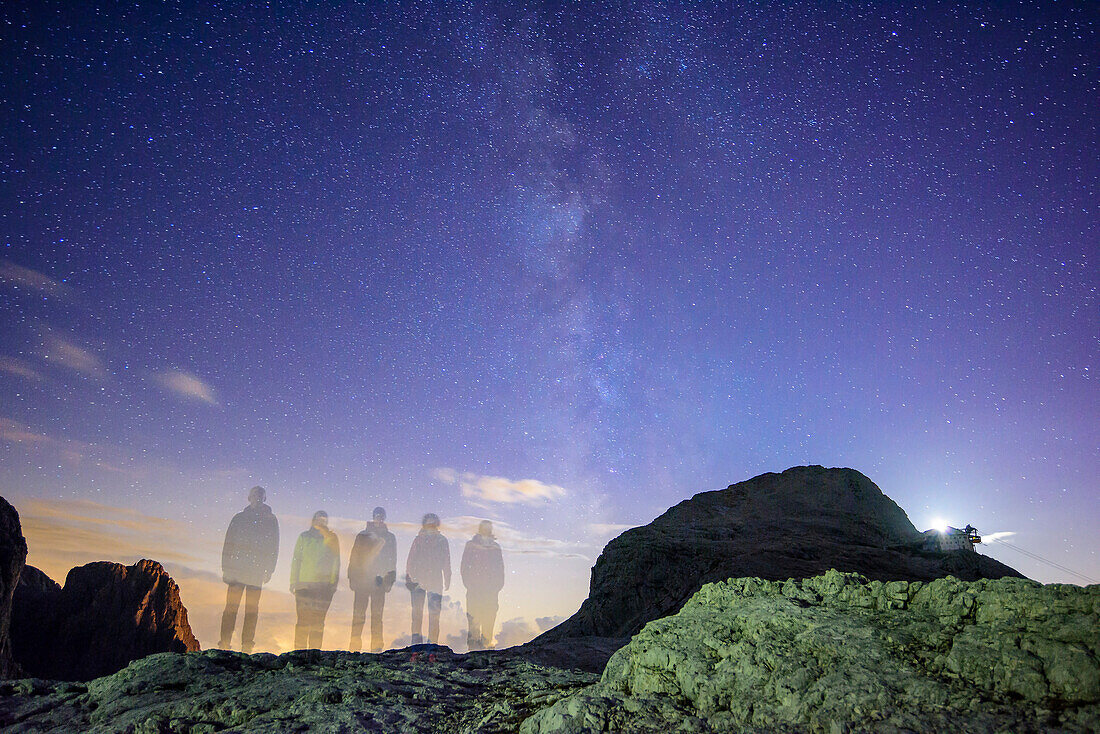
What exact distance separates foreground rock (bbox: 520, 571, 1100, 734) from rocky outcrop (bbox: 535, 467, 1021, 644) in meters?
21.9

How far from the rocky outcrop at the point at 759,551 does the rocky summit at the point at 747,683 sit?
21.6 meters

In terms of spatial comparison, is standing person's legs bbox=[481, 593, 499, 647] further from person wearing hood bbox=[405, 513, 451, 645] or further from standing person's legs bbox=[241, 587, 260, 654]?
standing person's legs bbox=[241, 587, 260, 654]

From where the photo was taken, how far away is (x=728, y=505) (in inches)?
1810

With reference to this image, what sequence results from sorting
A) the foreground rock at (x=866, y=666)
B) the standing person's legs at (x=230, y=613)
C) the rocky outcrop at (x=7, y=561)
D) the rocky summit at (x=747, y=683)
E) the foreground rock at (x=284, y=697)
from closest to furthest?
the foreground rock at (x=866, y=666)
the rocky summit at (x=747, y=683)
the foreground rock at (x=284, y=697)
the rocky outcrop at (x=7, y=561)
the standing person's legs at (x=230, y=613)

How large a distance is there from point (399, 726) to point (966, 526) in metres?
47.2

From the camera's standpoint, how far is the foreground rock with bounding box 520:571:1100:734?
623cm

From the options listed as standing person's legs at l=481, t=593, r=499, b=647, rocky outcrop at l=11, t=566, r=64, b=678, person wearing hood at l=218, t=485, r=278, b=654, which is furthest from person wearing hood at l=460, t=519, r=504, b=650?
rocky outcrop at l=11, t=566, r=64, b=678

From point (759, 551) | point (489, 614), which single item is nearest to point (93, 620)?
point (489, 614)

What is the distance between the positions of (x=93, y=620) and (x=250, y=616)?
40.6ft

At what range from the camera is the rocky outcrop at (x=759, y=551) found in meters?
33.6

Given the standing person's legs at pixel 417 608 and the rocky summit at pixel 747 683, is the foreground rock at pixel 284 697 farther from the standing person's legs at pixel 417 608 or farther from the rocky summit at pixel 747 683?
the standing person's legs at pixel 417 608

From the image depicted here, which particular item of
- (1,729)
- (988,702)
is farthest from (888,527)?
(1,729)

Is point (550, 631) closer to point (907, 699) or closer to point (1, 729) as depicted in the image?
point (1, 729)

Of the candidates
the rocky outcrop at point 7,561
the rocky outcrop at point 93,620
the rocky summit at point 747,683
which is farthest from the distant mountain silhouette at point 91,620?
the rocky summit at point 747,683
